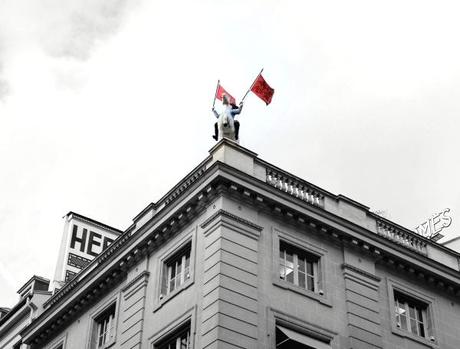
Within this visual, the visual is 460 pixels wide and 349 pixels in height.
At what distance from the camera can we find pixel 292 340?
29812 mm

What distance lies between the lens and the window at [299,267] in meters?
32.6

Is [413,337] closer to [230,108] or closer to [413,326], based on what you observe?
[413,326]

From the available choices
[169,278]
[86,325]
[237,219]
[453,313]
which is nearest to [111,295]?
[86,325]

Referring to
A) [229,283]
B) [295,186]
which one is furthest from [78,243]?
[229,283]

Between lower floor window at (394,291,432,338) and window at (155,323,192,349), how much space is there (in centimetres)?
888

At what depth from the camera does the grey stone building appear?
30.5m

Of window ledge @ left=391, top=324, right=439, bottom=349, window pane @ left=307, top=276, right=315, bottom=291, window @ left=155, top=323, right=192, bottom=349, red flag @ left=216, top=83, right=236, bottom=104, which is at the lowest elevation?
window @ left=155, top=323, right=192, bottom=349

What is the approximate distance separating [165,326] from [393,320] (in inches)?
356

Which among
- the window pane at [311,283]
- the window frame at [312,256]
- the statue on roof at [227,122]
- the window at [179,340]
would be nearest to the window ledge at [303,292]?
the window frame at [312,256]

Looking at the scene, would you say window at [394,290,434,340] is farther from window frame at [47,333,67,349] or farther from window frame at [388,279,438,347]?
window frame at [47,333,67,349]

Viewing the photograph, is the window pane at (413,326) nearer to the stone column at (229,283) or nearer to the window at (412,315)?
→ the window at (412,315)

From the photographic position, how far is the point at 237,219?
3191cm

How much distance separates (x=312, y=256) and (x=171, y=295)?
5640 millimetres

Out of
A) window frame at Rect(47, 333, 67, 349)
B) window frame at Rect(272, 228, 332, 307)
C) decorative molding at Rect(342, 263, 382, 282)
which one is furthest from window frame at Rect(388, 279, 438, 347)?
window frame at Rect(47, 333, 67, 349)
